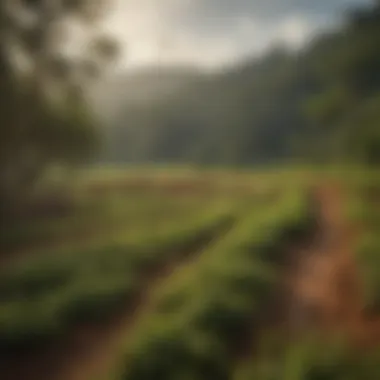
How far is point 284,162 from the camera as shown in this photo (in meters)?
2.04

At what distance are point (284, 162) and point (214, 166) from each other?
24 cm

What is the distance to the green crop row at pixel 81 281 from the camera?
188 centimetres

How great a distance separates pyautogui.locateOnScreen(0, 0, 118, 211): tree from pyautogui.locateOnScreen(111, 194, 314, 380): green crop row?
62cm

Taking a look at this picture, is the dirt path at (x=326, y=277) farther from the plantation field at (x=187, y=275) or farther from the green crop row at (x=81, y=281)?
the green crop row at (x=81, y=281)

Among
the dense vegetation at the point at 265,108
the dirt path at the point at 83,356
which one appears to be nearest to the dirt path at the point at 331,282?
the dense vegetation at the point at 265,108

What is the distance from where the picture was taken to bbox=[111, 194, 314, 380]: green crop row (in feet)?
5.83

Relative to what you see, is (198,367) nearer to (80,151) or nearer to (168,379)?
(168,379)

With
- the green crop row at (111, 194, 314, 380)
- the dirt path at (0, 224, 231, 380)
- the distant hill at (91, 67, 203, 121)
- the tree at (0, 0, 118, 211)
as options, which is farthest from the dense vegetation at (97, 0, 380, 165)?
the dirt path at (0, 224, 231, 380)

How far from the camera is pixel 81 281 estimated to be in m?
1.99

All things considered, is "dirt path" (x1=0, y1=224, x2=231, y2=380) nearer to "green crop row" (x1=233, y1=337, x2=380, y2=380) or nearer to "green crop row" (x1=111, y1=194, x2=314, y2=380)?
"green crop row" (x1=111, y1=194, x2=314, y2=380)

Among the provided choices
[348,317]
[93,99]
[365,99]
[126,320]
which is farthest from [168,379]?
[365,99]

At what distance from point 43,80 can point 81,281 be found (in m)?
0.70

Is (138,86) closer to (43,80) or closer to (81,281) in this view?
(43,80)

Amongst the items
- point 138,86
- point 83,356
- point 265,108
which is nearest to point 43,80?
point 138,86
